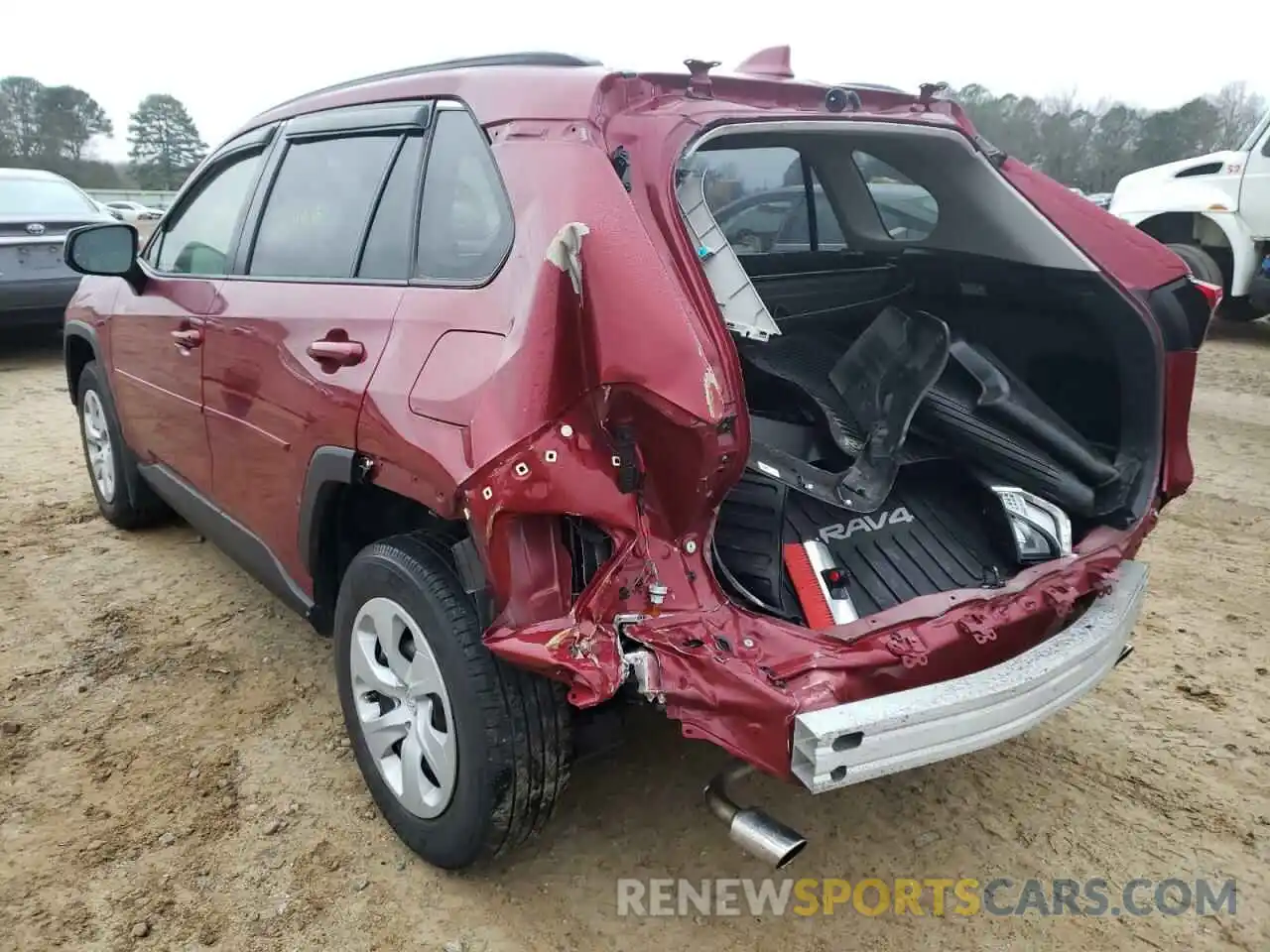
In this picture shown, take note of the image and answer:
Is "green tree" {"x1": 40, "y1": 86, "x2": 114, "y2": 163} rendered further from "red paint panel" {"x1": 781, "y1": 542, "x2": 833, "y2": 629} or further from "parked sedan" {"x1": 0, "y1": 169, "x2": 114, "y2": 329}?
"red paint panel" {"x1": 781, "y1": 542, "x2": 833, "y2": 629}

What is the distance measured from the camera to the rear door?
245cm

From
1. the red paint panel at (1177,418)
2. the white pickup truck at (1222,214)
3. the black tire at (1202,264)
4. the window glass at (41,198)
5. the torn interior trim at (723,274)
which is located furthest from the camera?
the black tire at (1202,264)

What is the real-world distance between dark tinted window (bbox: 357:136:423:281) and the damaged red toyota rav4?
0.01 metres

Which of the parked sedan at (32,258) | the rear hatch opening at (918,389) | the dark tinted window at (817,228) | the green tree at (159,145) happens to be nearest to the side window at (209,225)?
the rear hatch opening at (918,389)

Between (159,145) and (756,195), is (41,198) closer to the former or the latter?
(756,195)

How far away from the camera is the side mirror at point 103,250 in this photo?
11.4 ft

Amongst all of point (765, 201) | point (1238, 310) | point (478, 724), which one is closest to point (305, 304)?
point (478, 724)

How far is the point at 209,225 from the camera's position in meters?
3.47

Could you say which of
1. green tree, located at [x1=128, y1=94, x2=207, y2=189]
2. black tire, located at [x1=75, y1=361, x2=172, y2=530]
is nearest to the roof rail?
black tire, located at [x1=75, y1=361, x2=172, y2=530]

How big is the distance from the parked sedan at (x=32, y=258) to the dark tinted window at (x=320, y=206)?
6.18 meters

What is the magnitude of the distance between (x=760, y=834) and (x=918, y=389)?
4.46ft

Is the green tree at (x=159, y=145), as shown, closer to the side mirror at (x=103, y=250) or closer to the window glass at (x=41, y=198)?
the window glass at (x=41, y=198)

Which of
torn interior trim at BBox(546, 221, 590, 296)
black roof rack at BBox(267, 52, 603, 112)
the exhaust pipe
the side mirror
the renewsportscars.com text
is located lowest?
the renewsportscars.com text

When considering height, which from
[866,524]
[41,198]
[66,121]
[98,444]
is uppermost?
[66,121]
